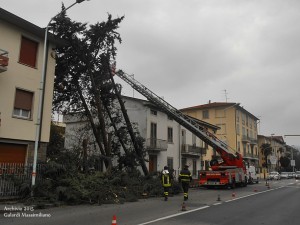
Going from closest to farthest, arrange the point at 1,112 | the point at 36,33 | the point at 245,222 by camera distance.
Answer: the point at 245,222, the point at 1,112, the point at 36,33

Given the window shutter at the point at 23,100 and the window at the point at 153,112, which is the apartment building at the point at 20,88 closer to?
the window shutter at the point at 23,100

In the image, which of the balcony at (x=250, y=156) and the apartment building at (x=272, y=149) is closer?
the balcony at (x=250, y=156)

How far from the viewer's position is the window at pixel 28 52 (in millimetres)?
19281

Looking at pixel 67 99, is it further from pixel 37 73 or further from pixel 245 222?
pixel 245 222

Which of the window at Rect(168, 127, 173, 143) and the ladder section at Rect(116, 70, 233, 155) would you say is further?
the window at Rect(168, 127, 173, 143)

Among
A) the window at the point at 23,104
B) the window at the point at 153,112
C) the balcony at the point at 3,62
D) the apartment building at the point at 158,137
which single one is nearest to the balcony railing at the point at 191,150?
the apartment building at the point at 158,137

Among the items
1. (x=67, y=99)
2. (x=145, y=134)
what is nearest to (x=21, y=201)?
(x=67, y=99)

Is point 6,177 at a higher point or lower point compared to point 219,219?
higher

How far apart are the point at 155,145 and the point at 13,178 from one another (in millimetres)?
19758

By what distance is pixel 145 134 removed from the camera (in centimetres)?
3394

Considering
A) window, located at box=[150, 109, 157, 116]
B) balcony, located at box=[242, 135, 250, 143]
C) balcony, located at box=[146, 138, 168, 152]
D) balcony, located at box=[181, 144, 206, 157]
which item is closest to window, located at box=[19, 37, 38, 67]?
balcony, located at box=[146, 138, 168, 152]

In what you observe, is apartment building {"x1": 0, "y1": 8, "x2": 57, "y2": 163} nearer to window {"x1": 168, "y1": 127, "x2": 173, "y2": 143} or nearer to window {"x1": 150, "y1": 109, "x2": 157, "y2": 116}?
window {"x1": 150, "y1": 109, "x2": 157, "y2": 116}

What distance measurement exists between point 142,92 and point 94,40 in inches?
302

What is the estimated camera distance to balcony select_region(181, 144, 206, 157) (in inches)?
1549
